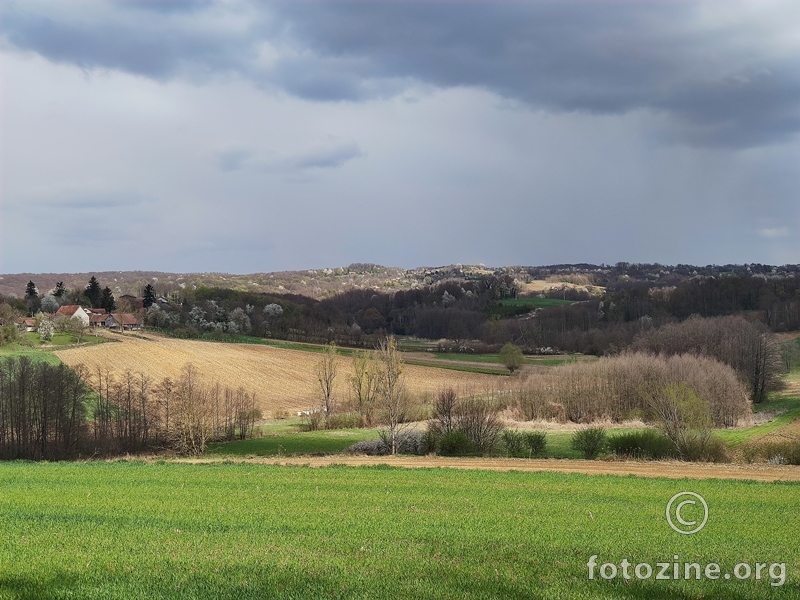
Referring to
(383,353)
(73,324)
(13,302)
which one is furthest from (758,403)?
(13,302)

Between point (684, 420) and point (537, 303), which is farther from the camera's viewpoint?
point (537, 303)

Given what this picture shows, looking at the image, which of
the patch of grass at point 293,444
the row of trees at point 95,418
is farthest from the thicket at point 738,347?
the row of trees at point 95,418

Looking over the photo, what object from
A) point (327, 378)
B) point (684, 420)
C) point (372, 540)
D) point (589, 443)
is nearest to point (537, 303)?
point (327, 378)

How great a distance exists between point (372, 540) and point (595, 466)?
2088cm

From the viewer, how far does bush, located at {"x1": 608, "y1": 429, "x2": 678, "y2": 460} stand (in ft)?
→ 115

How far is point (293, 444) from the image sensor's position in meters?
43.5

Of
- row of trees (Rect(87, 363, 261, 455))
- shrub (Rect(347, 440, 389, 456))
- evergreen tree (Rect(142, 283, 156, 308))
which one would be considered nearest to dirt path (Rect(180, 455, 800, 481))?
shrub (Rect(347, 440, 389, 456))

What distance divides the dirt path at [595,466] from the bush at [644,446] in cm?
319

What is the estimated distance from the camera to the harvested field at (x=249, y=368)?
7219 cm

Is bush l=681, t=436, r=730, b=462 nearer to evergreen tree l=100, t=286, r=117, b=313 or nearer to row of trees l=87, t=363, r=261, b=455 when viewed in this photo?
row of trees l=87, t=363, r=261, b=455

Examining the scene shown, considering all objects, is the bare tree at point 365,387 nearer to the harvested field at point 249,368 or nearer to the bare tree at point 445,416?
the harvested field at point 249,368

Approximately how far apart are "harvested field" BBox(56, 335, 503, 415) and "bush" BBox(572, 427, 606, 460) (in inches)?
1410

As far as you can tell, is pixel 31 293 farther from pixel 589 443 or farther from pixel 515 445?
pixel 589 443

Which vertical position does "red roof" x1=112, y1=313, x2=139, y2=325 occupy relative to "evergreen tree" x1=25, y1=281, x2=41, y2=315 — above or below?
below
